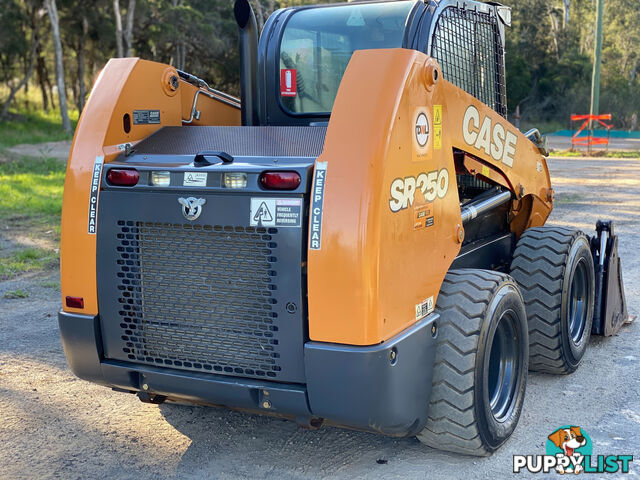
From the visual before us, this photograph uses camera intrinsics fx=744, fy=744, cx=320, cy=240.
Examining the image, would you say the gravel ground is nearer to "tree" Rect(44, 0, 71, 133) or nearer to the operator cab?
the operator cab

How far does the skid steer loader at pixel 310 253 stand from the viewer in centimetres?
308

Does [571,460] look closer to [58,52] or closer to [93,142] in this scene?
[93,142]

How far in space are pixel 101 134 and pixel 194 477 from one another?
172cm

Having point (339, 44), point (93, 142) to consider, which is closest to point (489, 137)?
point (339, 44)

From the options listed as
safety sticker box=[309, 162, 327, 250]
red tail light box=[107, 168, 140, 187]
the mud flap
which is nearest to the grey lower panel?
safety sticker box=[309, 162, 327, 250]

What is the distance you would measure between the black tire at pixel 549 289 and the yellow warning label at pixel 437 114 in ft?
5.25

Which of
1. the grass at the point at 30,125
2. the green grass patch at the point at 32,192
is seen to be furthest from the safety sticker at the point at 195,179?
the grass at the point at 30,125

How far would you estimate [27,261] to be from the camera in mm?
8469

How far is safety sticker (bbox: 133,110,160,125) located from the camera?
12.7ft

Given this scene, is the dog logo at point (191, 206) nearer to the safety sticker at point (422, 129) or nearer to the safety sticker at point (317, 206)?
the safety sticker at point (317, 206)

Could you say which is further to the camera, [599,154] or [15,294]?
[599,154]

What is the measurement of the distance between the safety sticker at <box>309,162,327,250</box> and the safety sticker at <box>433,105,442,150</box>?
67 centimetres

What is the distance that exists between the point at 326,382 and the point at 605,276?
10.0 ft

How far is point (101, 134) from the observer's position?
11.9 ft
